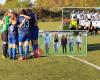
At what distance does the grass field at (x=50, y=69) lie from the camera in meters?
12.4

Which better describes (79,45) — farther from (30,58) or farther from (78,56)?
(30,58)

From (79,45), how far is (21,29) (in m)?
2.61

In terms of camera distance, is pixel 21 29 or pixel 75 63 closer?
pixel 75 63

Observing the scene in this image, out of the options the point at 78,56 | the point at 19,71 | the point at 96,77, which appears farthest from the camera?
the point at 78,56

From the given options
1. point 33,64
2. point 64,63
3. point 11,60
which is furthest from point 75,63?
point 11,60

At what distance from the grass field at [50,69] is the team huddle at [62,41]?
53 centimetres

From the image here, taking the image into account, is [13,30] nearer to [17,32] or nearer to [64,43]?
[17,32]

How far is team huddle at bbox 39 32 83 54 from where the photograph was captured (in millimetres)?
17500

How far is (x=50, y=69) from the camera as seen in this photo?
13.8 meters

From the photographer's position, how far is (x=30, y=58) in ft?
54.7

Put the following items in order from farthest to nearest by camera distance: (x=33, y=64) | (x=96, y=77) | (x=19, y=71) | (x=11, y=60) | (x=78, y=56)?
1. (x=78, y=56)
2. (x=11, y=60)
3. (x=33, y=64)
4. (x=19, y=71)
5. (x=96, y=77)

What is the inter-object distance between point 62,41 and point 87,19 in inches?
518

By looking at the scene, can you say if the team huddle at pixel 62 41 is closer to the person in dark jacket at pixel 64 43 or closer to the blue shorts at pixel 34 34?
the person in dark jacket at pixel 64 43

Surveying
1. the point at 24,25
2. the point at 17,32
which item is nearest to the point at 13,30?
the point at 17,32
